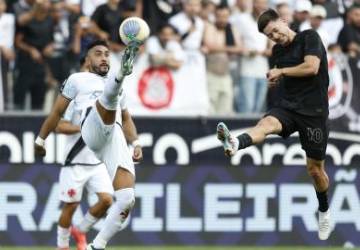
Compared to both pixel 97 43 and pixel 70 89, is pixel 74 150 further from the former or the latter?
pixel 97 43

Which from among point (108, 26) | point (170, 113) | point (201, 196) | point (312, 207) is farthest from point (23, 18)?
point (312, 207)

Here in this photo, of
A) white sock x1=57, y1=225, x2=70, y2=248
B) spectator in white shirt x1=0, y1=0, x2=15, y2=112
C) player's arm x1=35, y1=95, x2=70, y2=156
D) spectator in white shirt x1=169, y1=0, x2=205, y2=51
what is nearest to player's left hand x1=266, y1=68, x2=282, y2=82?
player's arm x1=35, y1=95, x2=70, y2=156

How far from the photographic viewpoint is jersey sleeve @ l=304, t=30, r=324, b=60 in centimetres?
1444

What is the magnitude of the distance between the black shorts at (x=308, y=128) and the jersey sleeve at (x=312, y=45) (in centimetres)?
79

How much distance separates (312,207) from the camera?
60.0ft

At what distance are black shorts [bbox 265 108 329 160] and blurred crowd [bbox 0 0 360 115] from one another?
339 centimetres

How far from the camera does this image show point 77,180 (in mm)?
15680

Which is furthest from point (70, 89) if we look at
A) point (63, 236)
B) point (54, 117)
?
point (63, 236)

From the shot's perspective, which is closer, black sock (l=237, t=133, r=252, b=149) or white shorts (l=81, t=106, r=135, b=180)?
white shorts (l=81, t=106, r=135, b=180)

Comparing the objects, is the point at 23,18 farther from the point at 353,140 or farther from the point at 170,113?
the point at 353,140

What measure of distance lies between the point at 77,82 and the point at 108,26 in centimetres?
404

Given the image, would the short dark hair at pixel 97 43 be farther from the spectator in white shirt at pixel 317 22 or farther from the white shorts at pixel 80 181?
the spectator in white shirt at pixel 317 22

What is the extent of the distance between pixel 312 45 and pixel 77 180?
3.47 m

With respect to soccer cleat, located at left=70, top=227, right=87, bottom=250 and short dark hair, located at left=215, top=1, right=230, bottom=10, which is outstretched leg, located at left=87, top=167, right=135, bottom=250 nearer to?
soccer cleat, located at left=70, top=227, right=87, bottom=250
